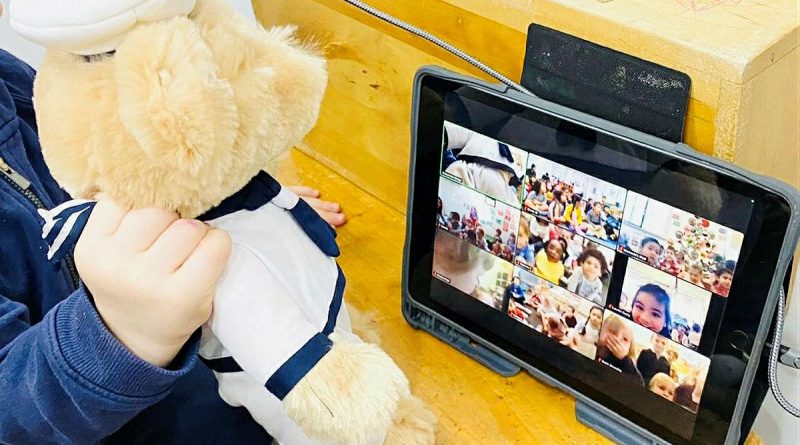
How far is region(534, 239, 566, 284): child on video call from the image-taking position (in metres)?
0.61

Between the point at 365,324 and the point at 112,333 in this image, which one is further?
the point at 365,324

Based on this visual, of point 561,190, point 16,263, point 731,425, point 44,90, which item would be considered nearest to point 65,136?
point 44,90

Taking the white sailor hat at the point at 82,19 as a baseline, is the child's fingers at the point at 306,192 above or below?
below

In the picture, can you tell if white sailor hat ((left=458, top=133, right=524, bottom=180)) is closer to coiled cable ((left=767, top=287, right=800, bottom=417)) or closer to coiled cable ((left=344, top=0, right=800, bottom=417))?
coiled cable ((left=344, top=0, right=800, bottom=417))

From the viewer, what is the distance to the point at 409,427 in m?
0.60

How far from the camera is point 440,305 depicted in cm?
72

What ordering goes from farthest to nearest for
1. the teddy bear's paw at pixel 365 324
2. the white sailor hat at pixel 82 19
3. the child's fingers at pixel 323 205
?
the child's fingers at pixel 323 205 → the teddy bear's paw at pixel 365 324 → the white sailor hat at pixel 82 19

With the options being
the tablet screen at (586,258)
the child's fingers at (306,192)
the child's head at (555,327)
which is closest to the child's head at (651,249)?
the tablet screen at (586,258)

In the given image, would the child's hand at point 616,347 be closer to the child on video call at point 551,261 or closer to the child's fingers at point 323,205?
Result: the child on video call at point 551,261

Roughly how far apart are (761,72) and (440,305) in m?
0.35

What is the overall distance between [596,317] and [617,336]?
2 cm

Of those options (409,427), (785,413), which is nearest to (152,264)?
(409,427)

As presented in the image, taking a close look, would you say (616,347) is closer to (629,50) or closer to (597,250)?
(597,250)

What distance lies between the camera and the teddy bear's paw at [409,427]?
58 centimetres
